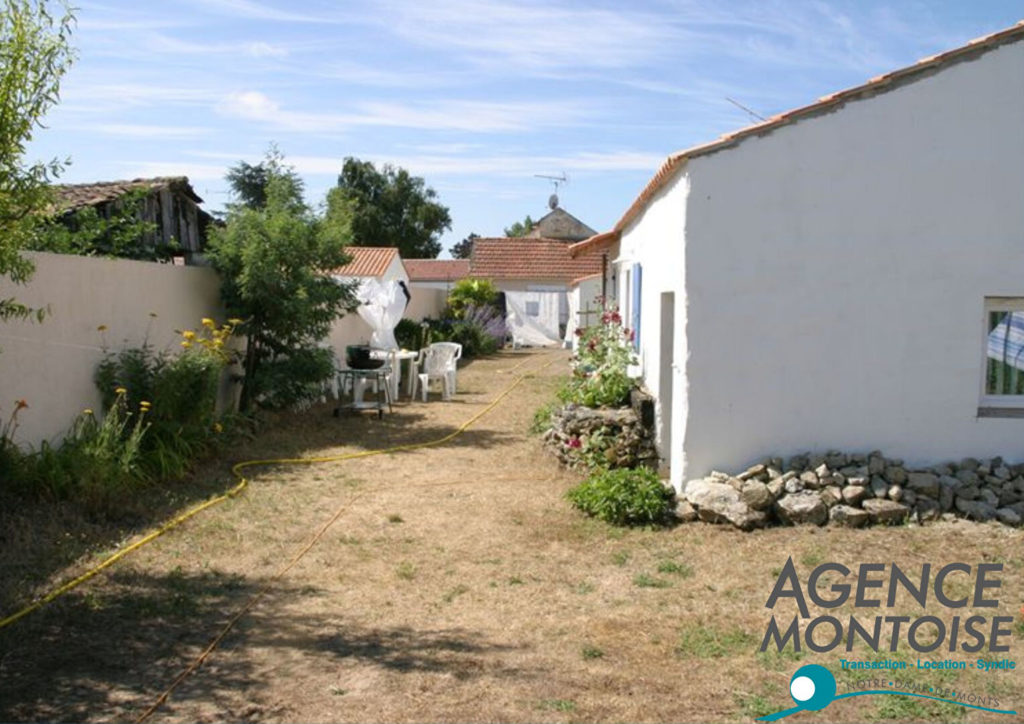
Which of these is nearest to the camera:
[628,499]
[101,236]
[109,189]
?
[628,499]

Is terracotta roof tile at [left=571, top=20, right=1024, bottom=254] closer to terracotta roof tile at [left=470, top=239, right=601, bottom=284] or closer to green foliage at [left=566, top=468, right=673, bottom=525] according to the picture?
green foliage at [left=566, top=468, right=673, bottom=525]

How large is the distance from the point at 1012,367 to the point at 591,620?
4707 mm

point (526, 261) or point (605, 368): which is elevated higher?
point (526, 261)

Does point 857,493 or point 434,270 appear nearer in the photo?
point 857,493

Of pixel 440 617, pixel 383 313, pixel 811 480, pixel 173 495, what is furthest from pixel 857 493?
pixel 383 313

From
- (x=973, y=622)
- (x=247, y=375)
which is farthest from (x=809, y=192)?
(x=247, y=375)

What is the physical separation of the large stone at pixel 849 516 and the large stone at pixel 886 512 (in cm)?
7

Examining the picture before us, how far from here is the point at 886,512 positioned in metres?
7.27

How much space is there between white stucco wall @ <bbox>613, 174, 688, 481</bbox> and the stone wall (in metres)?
0.16

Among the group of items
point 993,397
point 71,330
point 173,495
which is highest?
point 71,330

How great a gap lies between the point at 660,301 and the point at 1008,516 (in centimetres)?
379

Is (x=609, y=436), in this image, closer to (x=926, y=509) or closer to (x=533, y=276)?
(x=926, y=509)

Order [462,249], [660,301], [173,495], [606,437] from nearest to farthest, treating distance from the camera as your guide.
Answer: [173,495], [660,301], [606,437], [462,249]

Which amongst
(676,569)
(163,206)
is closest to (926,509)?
(676,569)
